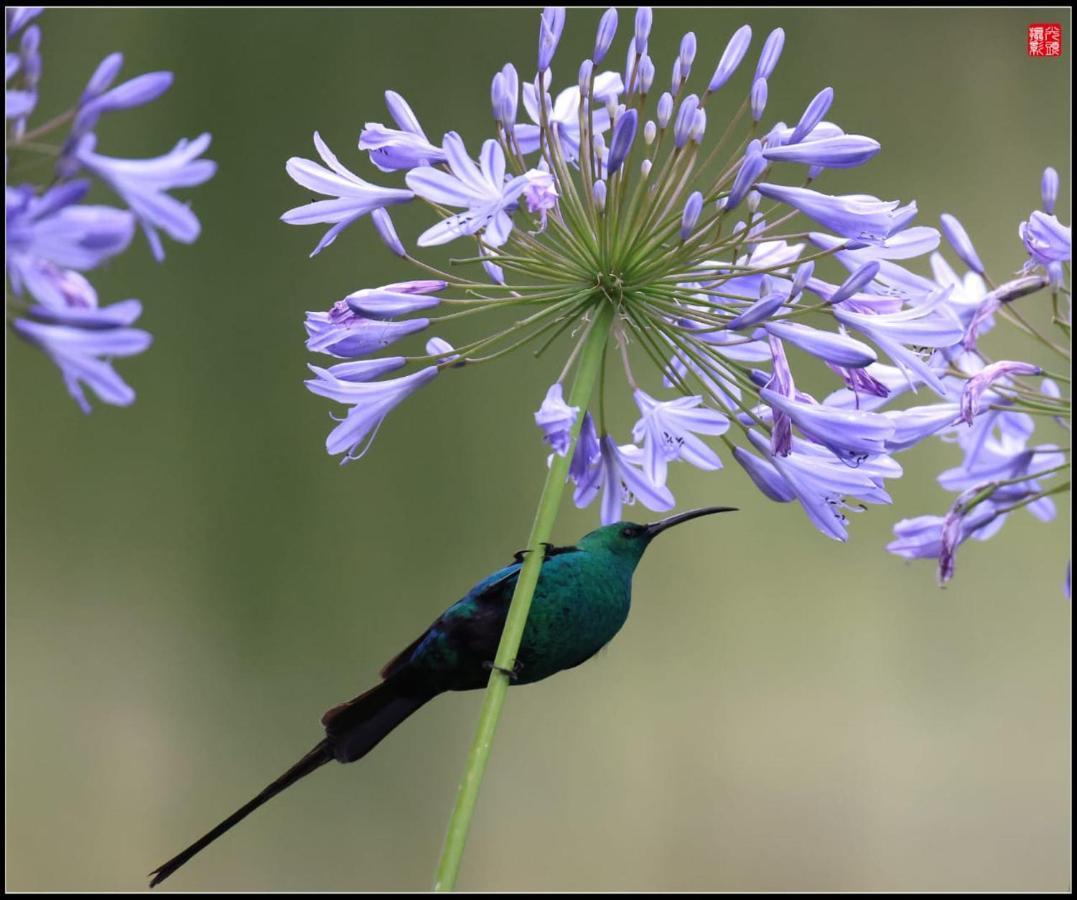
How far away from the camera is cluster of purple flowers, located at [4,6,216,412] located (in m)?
0.41

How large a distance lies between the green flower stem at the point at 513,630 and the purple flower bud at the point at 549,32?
6.3 inches

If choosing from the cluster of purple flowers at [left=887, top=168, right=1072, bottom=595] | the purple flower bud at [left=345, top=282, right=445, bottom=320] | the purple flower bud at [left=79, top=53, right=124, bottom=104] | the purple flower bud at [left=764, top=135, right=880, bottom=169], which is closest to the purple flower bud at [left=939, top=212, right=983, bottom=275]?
the cluster of purple flowers at [left=887, top=168, right=1072, bottom=595]

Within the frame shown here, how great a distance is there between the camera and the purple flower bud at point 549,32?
0.72m

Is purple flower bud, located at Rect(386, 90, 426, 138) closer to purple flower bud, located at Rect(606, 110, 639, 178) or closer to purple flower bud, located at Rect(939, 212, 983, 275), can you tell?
purple flower bud, located at Rect(606, 110, 639, 178)

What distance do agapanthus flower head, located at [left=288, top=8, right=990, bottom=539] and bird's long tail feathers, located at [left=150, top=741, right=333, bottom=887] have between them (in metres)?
0.19

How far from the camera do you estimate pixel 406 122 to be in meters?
0.73

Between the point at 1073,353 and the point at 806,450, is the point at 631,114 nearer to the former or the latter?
the point at 806,450

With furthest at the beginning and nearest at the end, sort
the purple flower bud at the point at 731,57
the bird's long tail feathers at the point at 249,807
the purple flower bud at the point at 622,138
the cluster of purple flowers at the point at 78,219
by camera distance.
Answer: the purple flower bud at the point at 731,57
the purple flower bud at the point at 622,138
the bird's long tail feathers at the point at 249,807
the cluster of purple flowers at the point at 78,219

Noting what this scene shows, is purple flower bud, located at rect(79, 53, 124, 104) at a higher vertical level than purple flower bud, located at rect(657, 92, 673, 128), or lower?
higher

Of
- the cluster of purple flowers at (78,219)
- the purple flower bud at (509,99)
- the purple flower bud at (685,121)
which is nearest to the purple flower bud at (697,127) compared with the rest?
the purple flower bud at (685,121)

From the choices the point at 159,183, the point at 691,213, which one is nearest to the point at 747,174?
the point at 691,213

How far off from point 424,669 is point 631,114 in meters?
0.38

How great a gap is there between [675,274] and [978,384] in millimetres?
219

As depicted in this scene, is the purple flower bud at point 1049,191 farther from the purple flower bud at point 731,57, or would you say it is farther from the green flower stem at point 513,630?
the green flower stem at point 513,630
